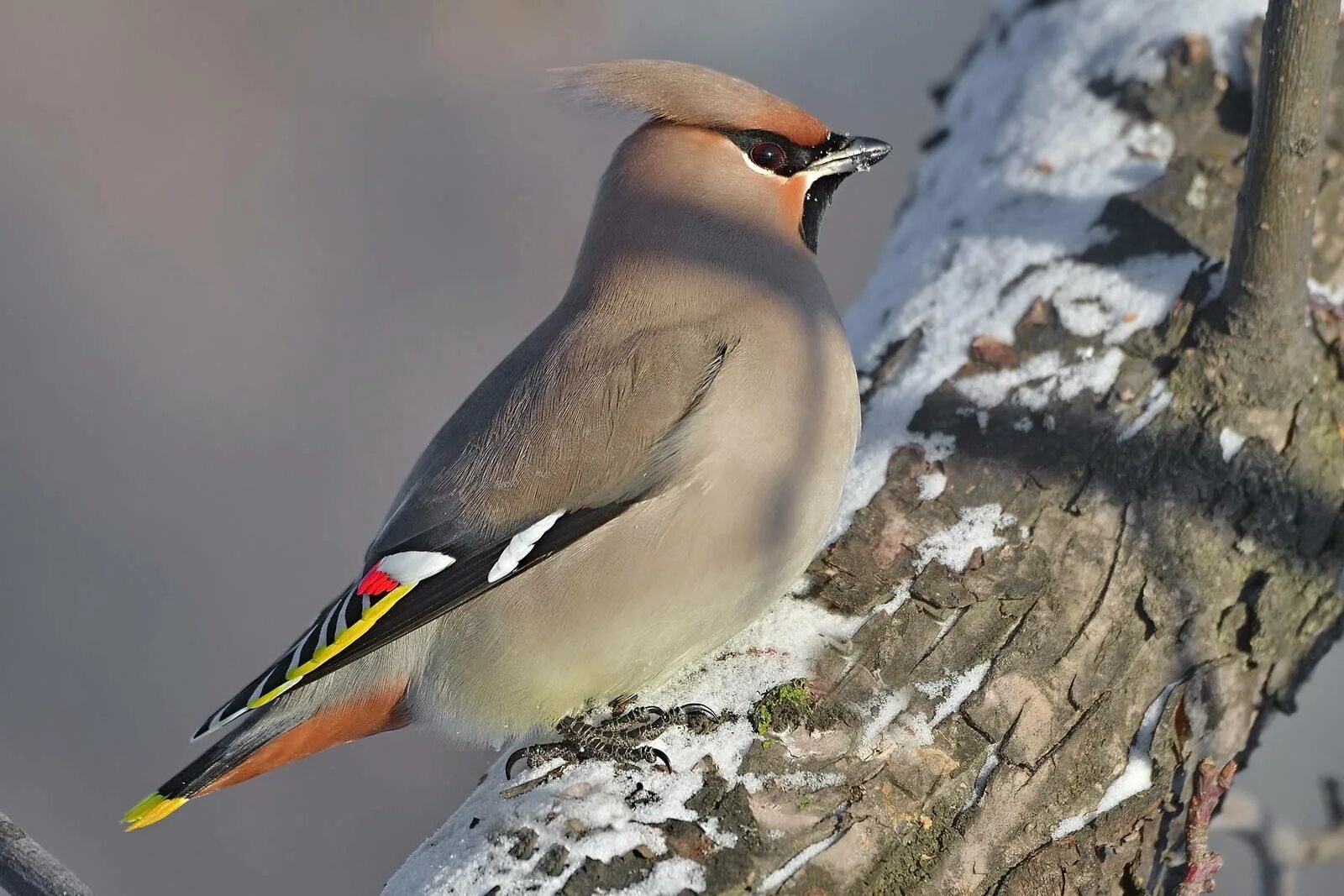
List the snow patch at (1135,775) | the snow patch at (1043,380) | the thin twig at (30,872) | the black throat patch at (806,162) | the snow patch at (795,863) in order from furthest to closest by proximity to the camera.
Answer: the black throat patch at (806,162) → the snow patch at (1043,380) → the snow patch at (1135,775) → the snow patch at (795,863) → the thin twig at (30,872)

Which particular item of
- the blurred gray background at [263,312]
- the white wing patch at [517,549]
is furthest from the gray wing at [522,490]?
the blurred gray background at [263,312]

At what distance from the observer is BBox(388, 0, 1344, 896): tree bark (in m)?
2.63

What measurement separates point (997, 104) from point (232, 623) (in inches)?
187

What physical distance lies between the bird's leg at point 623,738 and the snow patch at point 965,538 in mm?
617

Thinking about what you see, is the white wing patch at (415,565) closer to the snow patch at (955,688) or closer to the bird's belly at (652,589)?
the bird's belly at (652,589)

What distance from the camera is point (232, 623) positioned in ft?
24.0

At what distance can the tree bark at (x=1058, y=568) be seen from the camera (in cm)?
263

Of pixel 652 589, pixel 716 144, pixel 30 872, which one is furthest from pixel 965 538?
pixel 30 872

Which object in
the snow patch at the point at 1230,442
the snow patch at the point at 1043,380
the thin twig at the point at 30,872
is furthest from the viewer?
the snow patch at the point at 1043,380

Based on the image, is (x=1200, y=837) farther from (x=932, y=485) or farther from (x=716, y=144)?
(x=716, y=144)

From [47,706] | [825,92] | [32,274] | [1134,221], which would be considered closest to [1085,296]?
[1134,221]

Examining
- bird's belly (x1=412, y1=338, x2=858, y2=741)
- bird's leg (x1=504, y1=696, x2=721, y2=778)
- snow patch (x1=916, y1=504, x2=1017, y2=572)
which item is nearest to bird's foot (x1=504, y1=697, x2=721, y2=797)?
bird's leg (x1=504, y1=696, x2=721, y2=778)

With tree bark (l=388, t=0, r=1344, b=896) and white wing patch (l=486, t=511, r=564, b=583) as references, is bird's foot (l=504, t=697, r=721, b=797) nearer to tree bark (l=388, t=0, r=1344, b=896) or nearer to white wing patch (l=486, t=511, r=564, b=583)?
tree bark (l=388, t=0, r=1344, b=896)

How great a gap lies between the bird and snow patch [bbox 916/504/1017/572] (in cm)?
23
